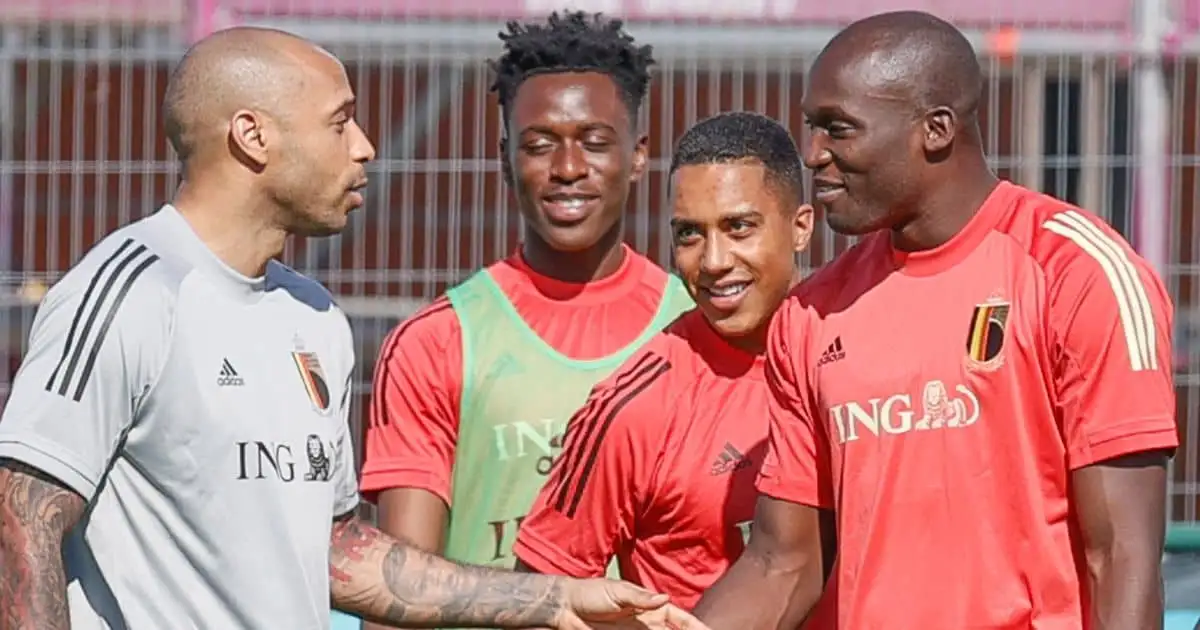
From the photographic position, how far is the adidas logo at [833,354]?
4738mm

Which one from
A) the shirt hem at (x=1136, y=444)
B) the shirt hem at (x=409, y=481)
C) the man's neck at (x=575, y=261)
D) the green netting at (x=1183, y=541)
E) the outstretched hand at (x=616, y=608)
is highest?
the man's neck at (x=575, y=261)

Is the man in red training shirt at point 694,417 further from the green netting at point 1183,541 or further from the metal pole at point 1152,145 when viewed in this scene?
the metal pole at point 1152,145

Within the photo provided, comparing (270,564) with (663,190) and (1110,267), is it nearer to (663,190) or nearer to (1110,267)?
(1110,267)

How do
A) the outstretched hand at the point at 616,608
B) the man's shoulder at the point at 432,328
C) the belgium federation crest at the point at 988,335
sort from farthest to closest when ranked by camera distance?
the man's shoulder at the point at 432,328, the outstretched hand at the point at 616,608, the belgium federation crest at the point at 988,335

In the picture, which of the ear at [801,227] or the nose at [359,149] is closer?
the nose at [359,149]

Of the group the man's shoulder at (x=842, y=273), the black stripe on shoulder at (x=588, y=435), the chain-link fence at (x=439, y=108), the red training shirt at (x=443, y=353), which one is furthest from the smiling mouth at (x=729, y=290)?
the chain-link fence at (x=439, y=108)

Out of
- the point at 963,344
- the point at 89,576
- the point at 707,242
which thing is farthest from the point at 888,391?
the point at 89,576

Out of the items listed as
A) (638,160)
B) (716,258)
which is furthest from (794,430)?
(638,160)

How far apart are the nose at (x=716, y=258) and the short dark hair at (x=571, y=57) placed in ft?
3.28

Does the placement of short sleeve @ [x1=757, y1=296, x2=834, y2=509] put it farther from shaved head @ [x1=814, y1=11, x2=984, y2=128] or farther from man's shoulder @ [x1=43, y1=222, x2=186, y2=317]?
man's shoulder @ [x1=43, y1=222, x2=186, y2=317]

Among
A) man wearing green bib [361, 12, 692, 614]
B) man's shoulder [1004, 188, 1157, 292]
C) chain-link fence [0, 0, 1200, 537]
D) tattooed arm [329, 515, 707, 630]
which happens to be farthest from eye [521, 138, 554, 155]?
chain-link fence [0, 0, 1200, 537]

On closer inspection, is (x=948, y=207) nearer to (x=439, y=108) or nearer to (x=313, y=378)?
(x=313, y=378)

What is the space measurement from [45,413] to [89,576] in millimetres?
351

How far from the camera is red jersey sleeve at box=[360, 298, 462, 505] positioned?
5902mm
